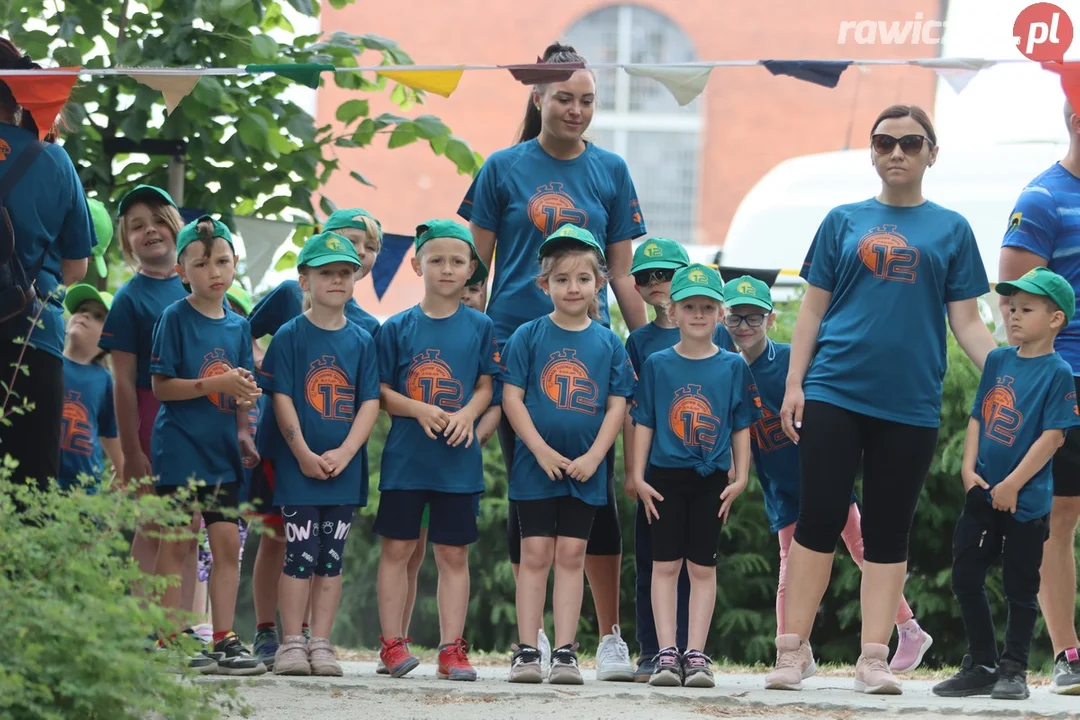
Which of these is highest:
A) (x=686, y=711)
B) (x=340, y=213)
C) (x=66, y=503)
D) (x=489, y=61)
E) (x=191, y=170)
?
(x=489, y=61)

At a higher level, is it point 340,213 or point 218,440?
point 340,213

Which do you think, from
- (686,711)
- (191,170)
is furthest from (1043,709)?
(191,170)

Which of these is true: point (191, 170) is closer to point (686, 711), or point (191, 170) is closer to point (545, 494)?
point (545, 494)

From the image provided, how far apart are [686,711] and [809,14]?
32.5 metres

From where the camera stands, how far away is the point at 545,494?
18.4ft

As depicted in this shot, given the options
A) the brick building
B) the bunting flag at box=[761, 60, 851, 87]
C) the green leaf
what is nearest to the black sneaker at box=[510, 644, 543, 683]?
the bunting flag at box=[761, 60, 851, 87]

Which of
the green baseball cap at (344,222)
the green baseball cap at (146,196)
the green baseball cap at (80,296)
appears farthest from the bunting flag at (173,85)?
the green baseball cap at (80,296)

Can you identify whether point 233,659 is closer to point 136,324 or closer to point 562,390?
point 136,324

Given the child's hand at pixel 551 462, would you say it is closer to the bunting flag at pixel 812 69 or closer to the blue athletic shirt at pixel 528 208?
the blue athletic shirt at pixel 528 208

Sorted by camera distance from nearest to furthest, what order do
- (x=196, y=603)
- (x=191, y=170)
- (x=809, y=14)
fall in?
(x=196, y=603), (x=191, y=170), (x=809, y=14)

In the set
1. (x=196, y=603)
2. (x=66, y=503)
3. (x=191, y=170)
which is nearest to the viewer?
(x=66, y=503)

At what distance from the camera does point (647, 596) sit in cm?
598

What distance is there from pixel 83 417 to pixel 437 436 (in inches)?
80.6

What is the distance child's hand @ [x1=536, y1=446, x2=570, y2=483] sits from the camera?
5.55 m
